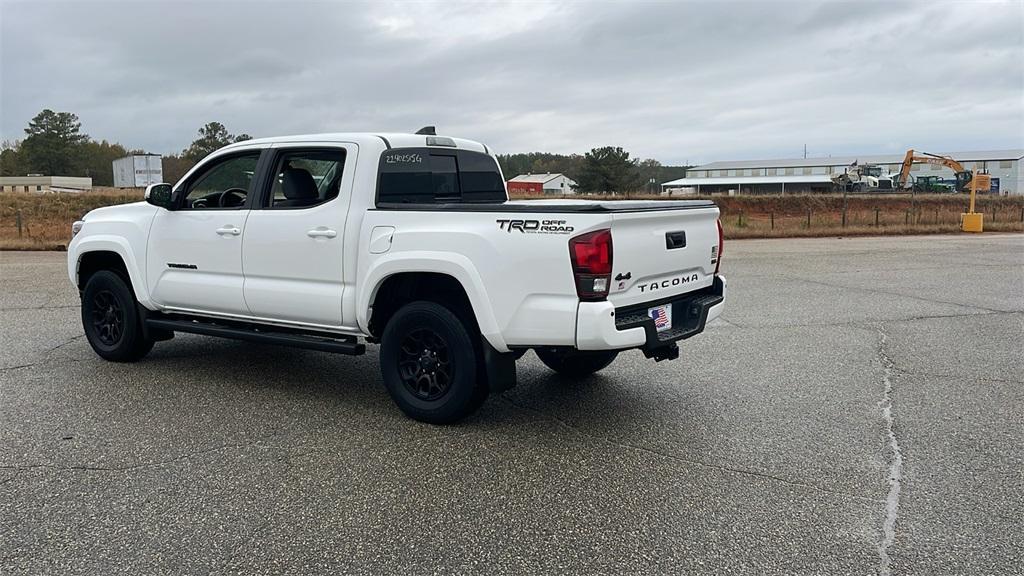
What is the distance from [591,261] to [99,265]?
4.98 m

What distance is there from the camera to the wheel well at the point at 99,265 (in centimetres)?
674

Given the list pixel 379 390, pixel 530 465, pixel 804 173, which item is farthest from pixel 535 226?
pixel 804 173

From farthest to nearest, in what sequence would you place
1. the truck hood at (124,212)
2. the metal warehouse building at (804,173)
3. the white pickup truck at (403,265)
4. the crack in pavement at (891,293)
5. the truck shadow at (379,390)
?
the metal warehouse building at (804,173), the crack in pavement at (891,293), the truck hood at (124,212), the truck shadow at (379,390), the white pickup truck at (403,265)

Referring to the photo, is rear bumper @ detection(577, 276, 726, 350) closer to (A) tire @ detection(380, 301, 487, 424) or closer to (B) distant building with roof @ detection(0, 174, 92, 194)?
(A) tire @ detection(380, 301, 487, 424)

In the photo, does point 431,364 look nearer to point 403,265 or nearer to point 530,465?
point 403,265

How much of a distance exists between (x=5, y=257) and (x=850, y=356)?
1827cm

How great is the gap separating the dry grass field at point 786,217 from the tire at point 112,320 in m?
15.4

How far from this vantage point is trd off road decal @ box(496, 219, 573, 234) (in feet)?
14.3

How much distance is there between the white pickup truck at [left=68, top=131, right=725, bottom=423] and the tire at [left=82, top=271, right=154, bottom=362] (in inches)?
0.7

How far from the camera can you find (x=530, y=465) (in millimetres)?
4379

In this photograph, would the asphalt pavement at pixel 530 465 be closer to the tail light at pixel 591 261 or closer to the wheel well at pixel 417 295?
the wheel well at pixel 417 295

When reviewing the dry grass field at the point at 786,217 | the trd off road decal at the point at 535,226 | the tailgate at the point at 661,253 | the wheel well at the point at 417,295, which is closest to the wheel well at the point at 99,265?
the wheel well at the point at 417,295

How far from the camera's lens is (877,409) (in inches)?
217

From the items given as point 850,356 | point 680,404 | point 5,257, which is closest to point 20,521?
point 680,404
